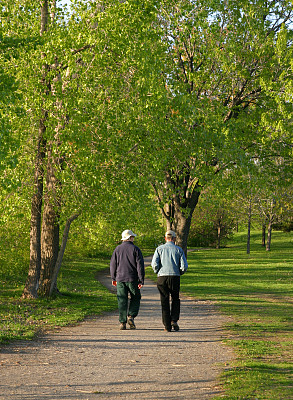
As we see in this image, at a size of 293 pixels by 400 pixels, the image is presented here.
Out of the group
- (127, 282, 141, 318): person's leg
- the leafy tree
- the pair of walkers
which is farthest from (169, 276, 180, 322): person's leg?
the leafy tree

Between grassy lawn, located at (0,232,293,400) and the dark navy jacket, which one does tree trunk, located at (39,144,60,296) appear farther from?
the dark navy jacket

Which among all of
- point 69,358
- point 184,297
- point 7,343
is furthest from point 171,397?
point 184,297

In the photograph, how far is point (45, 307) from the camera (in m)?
15.5

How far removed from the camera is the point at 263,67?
81.1ft

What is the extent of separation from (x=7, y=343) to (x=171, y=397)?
4.50 metres

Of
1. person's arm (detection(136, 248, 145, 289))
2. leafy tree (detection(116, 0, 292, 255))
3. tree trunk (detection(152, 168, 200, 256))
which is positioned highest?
leafy tree (detection(116, 0, 292, 255))

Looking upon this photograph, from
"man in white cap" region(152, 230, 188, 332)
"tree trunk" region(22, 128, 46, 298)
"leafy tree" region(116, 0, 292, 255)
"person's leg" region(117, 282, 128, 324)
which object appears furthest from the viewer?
"leafy tree" region(116, 0, 292, 255)

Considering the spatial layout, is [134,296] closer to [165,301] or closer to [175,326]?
[165,301]

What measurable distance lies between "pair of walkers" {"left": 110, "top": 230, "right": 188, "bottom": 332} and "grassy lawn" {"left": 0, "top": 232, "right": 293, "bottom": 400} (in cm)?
141

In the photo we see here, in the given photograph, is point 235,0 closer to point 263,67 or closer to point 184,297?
point 263,67

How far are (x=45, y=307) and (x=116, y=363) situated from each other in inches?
293

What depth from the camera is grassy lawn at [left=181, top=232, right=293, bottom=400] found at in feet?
23.2

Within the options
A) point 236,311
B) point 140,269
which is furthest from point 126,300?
point 236,311

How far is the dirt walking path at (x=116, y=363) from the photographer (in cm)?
668
